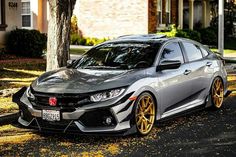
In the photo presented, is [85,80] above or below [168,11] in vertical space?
below

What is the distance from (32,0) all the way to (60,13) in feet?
50.3

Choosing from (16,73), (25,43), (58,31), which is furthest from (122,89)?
(25,43)

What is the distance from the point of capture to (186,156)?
6281mm

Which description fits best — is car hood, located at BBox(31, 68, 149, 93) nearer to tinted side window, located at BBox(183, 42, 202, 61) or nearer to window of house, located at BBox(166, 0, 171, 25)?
tinted side window, located at BBox(183, 42, 202, 61)

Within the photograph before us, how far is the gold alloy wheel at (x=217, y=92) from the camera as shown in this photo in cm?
948

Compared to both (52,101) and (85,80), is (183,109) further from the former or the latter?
(52,101)

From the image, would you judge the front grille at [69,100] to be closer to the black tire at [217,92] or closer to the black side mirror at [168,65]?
the black side mirror at [168,65]

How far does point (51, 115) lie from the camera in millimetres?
6926

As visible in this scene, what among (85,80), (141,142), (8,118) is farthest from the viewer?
(8,118)

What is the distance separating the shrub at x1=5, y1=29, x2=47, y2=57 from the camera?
18.8 metres

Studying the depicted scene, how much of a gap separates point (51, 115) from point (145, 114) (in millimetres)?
1453

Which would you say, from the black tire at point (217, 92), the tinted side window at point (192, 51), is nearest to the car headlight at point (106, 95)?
the tinted side window at point (192, 51)

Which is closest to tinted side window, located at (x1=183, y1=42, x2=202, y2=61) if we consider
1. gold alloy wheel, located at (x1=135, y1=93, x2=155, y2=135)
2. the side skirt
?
the side skirt

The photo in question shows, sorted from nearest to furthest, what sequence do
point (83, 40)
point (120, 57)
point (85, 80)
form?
point (85, 80) < point (120, 57) < point (83, 40)
